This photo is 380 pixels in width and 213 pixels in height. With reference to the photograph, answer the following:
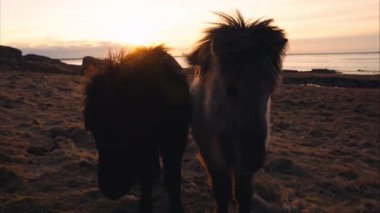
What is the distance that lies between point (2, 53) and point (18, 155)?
43882mm

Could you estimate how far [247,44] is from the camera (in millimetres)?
3508

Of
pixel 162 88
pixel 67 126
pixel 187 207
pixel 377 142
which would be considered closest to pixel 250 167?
pixel 162 88

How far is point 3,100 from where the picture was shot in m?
14.2

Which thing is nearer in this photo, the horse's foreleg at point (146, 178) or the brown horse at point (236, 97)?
the brown horse at point (236, 97)

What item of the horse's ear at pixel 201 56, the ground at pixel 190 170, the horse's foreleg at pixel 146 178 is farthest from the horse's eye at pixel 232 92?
the ground at pixel 190 170

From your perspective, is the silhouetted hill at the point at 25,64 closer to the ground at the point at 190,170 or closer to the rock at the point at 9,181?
the ground at the point at 190,170

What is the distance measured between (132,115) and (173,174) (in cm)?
116

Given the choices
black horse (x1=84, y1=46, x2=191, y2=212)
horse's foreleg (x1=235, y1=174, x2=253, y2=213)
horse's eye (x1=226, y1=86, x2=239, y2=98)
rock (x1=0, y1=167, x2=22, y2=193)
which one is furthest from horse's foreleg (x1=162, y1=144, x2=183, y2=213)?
rock (x1=0, y1=167, x2=22, y2=193)

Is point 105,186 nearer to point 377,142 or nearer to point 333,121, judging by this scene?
point 377,142

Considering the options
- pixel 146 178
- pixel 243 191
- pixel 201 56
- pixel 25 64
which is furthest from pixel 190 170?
pixel 25 64

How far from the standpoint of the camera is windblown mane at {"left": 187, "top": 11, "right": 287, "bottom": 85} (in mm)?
3486

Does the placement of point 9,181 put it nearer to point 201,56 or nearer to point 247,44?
point 201,56

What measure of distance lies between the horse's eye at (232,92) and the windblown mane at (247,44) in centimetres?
22

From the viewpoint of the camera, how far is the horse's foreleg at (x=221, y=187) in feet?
13.7
